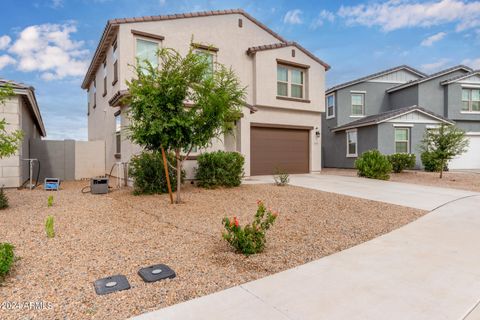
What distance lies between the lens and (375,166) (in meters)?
13.2

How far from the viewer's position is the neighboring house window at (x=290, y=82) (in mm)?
15008

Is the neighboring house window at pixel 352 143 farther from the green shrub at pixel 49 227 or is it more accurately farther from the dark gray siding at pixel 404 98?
the green shrub at pixel 49 227

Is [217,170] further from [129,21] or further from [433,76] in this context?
[433,76]

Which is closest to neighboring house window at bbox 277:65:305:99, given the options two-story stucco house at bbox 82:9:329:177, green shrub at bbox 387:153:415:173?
two-story stucco house at bbox 82:9:329:177

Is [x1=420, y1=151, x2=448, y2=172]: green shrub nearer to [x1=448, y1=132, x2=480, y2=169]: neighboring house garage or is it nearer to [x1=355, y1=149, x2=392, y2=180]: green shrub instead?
[x1=448, y1=132, x2=480, y2=169]: neighboring house garage

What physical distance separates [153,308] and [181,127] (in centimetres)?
512

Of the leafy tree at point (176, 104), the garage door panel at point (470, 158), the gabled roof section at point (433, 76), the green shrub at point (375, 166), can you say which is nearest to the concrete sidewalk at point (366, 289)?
the leafy tree at point (176, 104)

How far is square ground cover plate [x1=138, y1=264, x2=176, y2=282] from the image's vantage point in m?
3.33

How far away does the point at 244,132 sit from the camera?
12945 millimetres

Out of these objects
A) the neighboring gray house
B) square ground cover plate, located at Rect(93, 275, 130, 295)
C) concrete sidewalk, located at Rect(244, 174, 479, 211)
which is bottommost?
square ground cover plate, located at Rect(93, 275, 130, 295)

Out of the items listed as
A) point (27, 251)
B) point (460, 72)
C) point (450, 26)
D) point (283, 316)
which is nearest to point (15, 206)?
point (27, 251)

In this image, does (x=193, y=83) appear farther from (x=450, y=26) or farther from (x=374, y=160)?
(x=450, y=26)

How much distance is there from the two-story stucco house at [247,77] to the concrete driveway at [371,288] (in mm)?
7832

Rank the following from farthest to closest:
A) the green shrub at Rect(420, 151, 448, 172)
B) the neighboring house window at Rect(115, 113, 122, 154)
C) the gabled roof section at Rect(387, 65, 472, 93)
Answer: the gabled roof section at Rect(387, 65, 472, 93)
the green shrub at Rect(420, 151, 448, 172)
the neighboring house window at Rect(115, 113, 122, 154)
